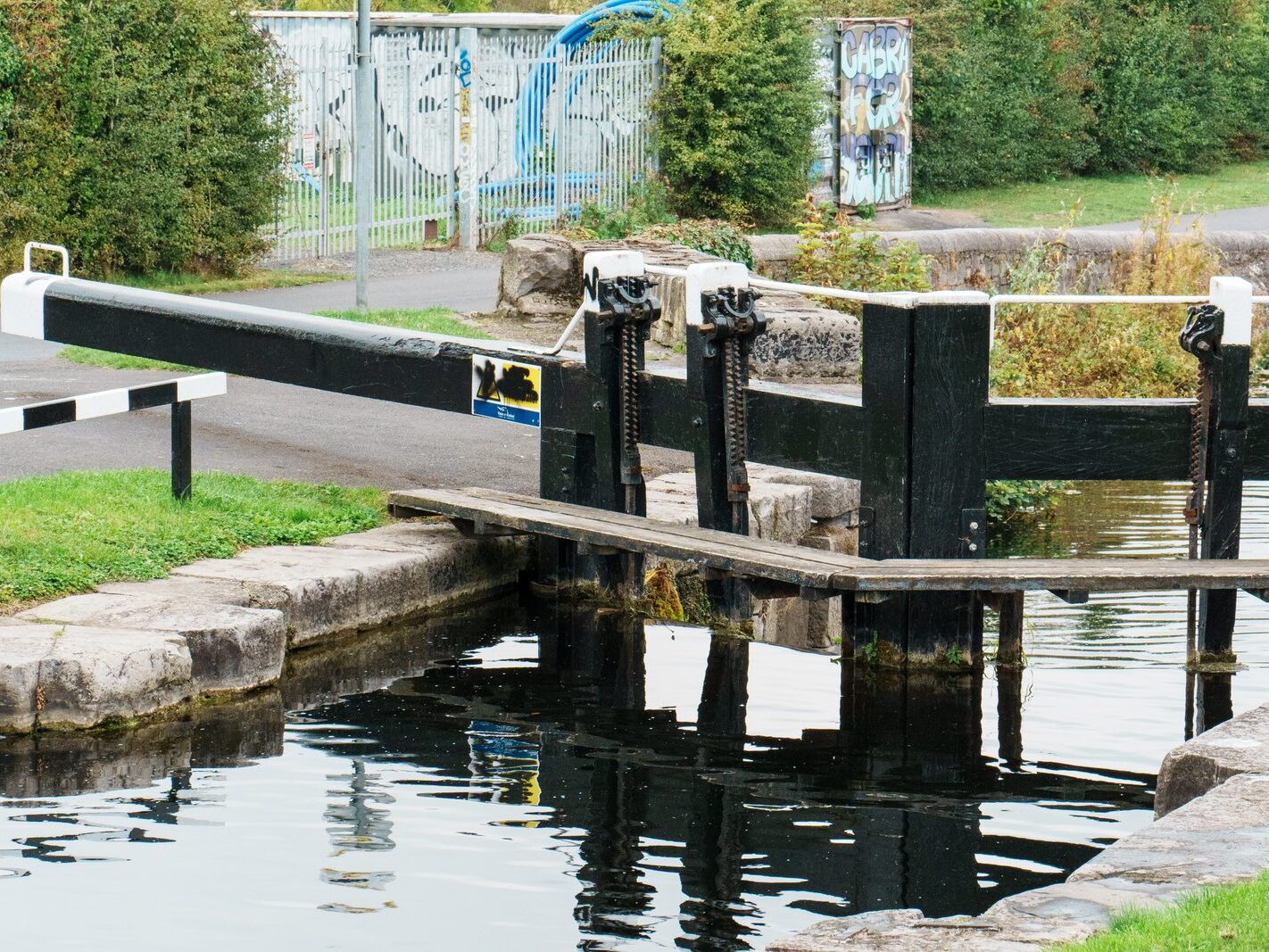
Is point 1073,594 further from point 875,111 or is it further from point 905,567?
point 875,111

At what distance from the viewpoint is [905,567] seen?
7.18m

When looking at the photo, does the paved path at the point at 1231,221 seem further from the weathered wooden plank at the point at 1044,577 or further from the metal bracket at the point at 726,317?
the weathered wooden plank at the point at 1044,577

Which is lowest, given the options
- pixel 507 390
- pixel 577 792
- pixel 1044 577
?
pixel 577 792

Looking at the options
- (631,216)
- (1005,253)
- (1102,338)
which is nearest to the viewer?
(1102,338)

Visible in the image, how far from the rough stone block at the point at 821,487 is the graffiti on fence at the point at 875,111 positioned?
54.1 feet

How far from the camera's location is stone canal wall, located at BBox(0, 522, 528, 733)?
6.43m

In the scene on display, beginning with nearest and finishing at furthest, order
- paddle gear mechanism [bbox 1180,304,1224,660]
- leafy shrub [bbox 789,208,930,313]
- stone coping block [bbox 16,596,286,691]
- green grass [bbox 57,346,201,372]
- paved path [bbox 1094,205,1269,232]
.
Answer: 1. stone coping block [bbox 16,596,286,691]
2. paddle gear mechanism [bbox 1180,304,1224,660]
3. green grass [bbox 57,346,201,372]
4. leafy shrub [bbox 789,208,930,313]
5. paved path [bbox 1094,205,1269,232]

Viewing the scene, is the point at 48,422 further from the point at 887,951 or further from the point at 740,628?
the point at 887,951

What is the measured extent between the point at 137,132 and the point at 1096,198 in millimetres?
16019

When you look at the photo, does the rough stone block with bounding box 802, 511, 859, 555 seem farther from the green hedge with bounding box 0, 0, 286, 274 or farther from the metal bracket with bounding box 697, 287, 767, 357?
the green hedge with bounding box 0, 0, 286, 274

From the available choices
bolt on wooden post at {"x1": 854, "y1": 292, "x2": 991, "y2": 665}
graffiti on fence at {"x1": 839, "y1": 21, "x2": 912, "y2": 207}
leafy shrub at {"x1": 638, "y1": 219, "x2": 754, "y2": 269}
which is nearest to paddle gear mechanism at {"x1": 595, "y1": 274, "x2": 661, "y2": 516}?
bolt on wooden post at {"x1": 854, "y1": 292, "x2": 991, "y2": 665}

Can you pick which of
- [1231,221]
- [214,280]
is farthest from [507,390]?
[1231,221]

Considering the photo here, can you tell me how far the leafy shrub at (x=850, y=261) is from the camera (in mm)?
14516

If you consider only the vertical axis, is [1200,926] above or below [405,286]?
below
